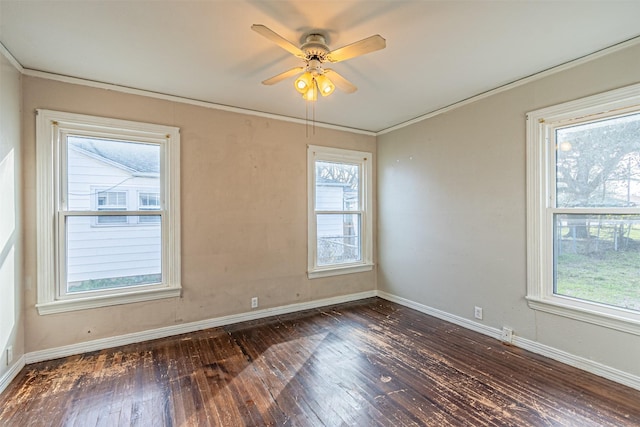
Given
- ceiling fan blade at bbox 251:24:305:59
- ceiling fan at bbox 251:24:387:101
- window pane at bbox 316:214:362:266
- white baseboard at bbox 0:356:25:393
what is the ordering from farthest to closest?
window pane at bbox 316:214:362:266 < white baseboard at bbox 0:356:25:393 < ceiling fan at bbox 251:24:387:101 < ceiling fan blade at bbox 251:24:305:59

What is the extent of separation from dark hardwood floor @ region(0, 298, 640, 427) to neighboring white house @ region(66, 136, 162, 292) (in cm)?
78

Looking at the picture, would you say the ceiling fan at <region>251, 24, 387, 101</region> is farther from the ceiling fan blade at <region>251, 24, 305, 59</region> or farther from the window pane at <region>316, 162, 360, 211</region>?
the window pane at <region>316, 162, 360, 211</region>

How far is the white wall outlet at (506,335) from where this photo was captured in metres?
2.93

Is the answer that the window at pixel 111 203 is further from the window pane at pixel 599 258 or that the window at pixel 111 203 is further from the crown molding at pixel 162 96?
the window pane at pixel 599 258

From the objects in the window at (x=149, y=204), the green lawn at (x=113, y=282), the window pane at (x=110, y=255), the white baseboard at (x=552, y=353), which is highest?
the window at (x=149, y=204)

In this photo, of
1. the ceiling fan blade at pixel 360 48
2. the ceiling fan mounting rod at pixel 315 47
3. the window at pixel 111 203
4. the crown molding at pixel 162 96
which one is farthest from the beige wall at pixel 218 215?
the ceiling fan blade at pixel 360 48

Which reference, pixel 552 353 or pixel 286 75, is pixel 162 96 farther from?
pixel 552 353

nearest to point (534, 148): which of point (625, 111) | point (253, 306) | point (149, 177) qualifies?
point (625, 111)

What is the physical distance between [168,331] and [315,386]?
1.83 metres

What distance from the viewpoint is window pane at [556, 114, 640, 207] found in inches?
90.2

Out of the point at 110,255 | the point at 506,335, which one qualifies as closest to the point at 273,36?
the point at 110,255

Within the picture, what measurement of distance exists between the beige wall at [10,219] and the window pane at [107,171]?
1.28 feet

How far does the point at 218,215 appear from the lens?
3.46m

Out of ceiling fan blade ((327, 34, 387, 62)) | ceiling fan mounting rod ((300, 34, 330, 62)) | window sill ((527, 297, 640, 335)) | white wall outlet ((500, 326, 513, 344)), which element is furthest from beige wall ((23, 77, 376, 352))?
window sill ((527, 297, 640, 335))
